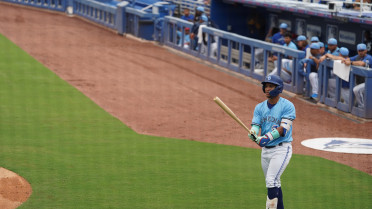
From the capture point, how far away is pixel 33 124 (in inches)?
542

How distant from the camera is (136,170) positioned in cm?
1077

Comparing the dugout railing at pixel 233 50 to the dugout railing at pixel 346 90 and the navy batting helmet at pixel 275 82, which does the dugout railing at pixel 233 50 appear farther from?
the navy batting helmet at pixel 275 82

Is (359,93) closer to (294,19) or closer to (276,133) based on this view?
(294,19)

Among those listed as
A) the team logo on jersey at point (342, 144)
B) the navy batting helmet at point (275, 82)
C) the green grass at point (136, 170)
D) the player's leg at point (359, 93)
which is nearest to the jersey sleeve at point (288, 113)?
the navy batting helmet at point (275, 82)

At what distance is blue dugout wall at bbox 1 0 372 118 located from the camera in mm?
15332

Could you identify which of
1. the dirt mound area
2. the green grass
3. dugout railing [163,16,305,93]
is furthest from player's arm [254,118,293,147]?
dugout railing [163,16,305,93]

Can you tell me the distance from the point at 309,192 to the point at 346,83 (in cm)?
581

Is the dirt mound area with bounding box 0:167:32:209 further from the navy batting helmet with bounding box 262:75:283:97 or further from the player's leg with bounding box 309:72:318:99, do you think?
the player's leg with bounding box 309:72:318:99

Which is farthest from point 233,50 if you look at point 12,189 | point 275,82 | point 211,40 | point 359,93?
point 275,82

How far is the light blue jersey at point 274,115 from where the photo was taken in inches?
313

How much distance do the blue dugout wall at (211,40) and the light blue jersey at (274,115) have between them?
681 cm

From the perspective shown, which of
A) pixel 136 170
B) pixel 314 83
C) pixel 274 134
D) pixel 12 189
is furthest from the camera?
pixel 314 83

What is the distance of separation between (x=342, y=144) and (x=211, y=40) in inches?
373

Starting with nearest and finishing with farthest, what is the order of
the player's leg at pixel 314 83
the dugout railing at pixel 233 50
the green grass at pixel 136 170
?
the green grass at pixel 136 170
the player's leg at pixel 314 83
the dugout railing at pixel 233 50
